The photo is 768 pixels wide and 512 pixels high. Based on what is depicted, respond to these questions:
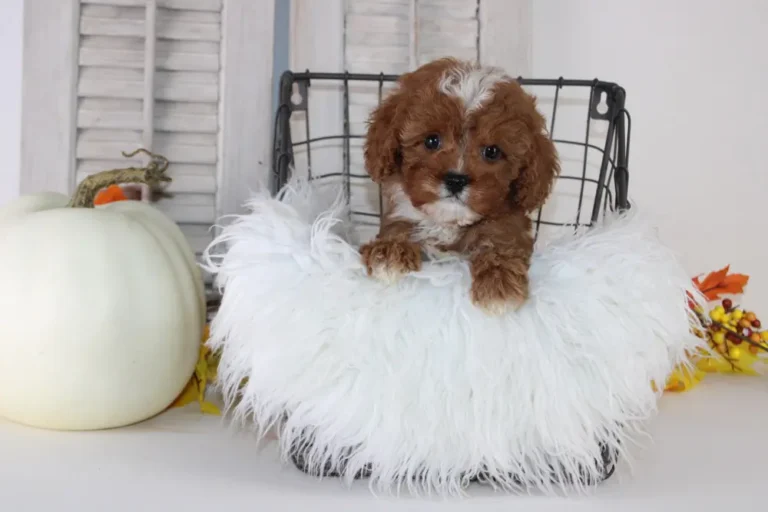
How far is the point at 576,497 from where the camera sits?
2.56 feet

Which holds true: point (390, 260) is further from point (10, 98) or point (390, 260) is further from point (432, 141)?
point (10, 98)

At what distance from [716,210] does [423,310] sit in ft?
3.72

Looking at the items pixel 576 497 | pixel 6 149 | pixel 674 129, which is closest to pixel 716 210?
pixel 674 129

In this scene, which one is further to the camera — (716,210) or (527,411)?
(716,210)

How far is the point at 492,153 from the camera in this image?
2.91 ft

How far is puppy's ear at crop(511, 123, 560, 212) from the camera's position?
0.91 meters

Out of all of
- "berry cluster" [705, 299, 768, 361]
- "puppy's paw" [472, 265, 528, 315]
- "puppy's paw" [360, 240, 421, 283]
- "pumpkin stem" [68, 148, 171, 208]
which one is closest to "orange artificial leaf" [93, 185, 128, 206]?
"pumpkin stem" [68, 148, 171, 208]

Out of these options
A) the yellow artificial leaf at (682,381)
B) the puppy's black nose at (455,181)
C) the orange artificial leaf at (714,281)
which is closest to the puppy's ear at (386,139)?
the puppy's black nose at (455,181)

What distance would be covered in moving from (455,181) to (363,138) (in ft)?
1.67

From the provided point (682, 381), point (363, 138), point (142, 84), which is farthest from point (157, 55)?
point (682, 381)

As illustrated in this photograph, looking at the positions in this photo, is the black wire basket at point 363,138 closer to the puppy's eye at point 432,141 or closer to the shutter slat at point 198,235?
the shutter slat at point 198,235

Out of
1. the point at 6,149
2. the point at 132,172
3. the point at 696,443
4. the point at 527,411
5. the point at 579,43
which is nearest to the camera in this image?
the point at 527,411

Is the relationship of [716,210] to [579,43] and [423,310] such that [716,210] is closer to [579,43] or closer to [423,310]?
[579,43]

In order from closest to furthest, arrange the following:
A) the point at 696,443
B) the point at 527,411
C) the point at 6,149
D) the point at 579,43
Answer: the point at 527,411
the point at 696,443
the point at 6,149
the point at 579,43
